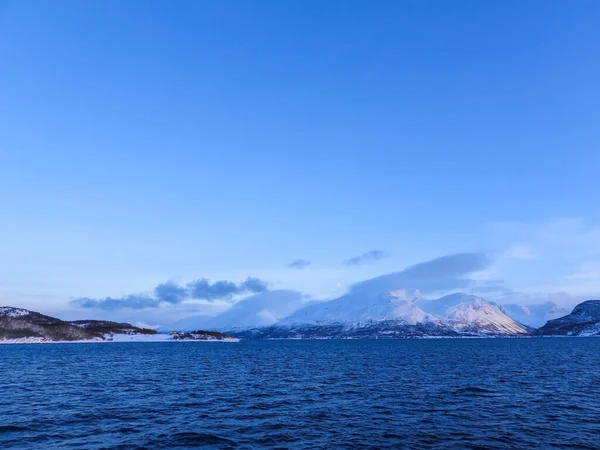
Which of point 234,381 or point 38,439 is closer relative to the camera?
point 38,439

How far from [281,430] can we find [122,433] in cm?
1527

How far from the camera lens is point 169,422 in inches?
1702

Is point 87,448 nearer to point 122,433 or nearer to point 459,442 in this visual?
point 122,433

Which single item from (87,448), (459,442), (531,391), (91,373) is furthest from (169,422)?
(91,373)

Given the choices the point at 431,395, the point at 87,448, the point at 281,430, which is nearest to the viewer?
the point at 87,448

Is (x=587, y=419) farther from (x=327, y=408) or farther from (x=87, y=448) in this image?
(x=87, y=448)

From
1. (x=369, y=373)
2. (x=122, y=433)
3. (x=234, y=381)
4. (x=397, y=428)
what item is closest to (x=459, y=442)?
(x=397, y=428)

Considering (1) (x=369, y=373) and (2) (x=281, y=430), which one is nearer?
(2) (x=281, y=430)

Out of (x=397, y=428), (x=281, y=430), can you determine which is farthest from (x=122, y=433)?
(x=397, y=428)

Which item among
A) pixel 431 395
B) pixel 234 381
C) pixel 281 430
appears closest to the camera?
pixel 281 430

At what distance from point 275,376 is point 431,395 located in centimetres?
3730

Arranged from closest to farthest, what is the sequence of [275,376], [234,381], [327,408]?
[327,408] → [234,381] → [275,376]

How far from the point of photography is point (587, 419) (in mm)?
44688

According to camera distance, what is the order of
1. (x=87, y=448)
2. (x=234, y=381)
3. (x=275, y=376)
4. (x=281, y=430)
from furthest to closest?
(x=275, y=376) < (x=234, y=381) < (x=281, y=430) < (x=87, y=448)
